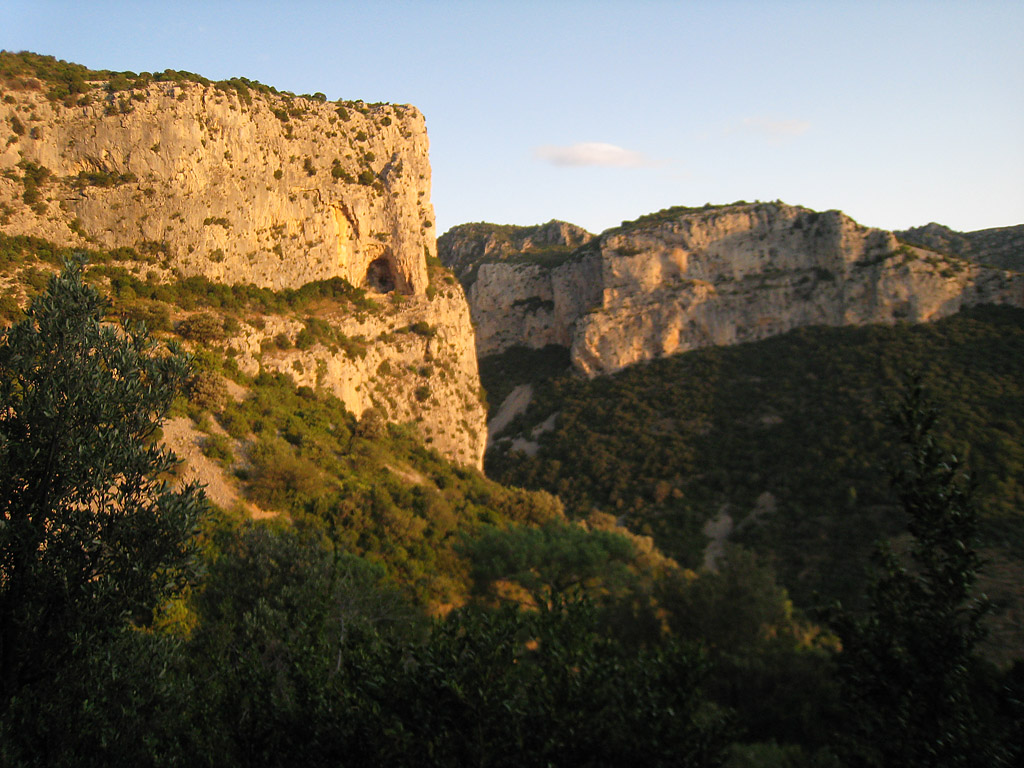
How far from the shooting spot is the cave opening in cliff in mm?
34062

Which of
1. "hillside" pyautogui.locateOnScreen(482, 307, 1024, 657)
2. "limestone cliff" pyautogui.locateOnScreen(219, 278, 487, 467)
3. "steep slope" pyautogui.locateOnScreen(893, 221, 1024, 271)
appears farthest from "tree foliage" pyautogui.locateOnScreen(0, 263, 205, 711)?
"steep slope" pyautogui.locateOnScreen(893, 221, 1024, 271)

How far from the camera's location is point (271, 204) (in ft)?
96.6

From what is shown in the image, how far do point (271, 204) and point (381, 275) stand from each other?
6826 millimetres

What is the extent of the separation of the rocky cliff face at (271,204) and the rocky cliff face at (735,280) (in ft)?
84.3

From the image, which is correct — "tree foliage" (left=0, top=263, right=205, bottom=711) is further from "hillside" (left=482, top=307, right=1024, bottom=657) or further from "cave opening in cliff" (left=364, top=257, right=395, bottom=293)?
"cave opening in cliff" (left=364, top=257, right=395, bottom=293)

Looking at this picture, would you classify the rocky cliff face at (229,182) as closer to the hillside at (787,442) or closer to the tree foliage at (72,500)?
the tree foliage at (72,500)

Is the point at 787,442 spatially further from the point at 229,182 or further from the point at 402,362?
the point at 229,182

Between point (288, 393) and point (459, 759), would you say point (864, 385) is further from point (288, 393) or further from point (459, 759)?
point (459, 759)

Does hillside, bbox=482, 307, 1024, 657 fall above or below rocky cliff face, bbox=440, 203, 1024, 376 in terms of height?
below

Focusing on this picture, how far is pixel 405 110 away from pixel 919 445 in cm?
3503

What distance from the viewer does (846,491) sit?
33.6 meters

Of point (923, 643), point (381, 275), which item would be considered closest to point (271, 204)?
point (381, 275)

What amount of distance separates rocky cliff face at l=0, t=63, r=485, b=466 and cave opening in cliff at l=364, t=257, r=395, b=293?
7cm

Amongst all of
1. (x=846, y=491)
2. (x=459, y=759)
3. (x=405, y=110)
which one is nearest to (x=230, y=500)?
(x=459, y=759)
